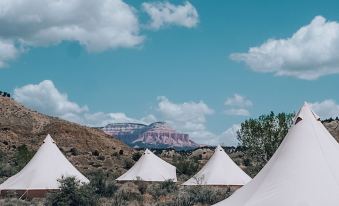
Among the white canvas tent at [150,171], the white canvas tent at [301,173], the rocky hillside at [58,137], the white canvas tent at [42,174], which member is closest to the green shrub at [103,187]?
the white canvas tent at [42,174]

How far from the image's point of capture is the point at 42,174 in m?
32.3

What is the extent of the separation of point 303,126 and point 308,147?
871 millimetres

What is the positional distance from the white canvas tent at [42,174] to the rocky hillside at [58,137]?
1393 inches

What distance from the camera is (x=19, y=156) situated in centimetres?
5656

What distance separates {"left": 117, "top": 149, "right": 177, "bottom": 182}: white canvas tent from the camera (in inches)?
1676

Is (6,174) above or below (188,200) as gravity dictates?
above

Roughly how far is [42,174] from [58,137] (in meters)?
56.1

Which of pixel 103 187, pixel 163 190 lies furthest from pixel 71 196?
pixel 163 190

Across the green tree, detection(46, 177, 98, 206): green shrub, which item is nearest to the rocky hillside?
the green tree

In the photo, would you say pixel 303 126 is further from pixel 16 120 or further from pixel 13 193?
pixel 16 120

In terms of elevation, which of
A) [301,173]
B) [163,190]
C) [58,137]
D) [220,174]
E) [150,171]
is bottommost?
[301,173]

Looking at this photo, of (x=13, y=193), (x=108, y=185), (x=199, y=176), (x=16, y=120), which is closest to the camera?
(x=13, y=193)

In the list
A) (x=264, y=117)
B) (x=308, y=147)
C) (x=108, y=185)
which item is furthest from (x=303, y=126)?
(x=264, y=117)

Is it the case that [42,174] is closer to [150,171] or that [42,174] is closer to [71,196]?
[71,196]
